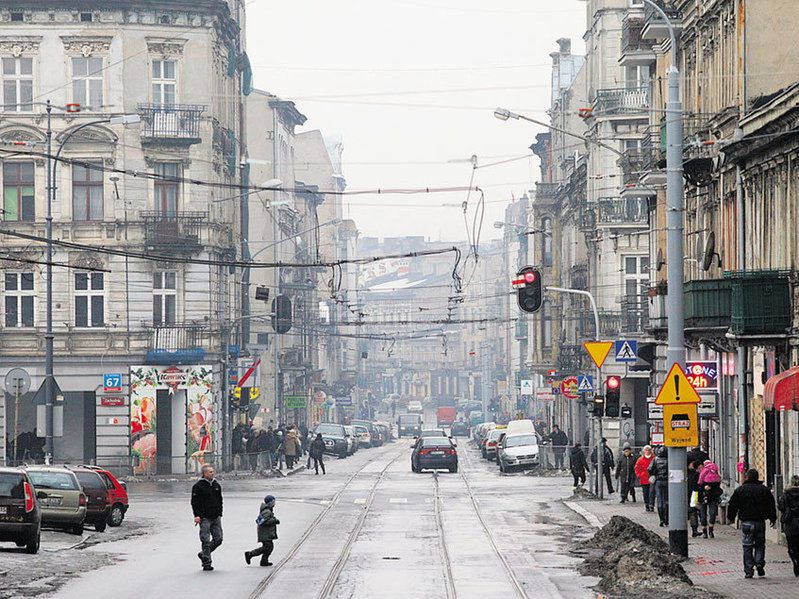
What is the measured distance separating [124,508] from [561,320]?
178 ft

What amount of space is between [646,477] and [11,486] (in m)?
17.9

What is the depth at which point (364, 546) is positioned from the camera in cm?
3052

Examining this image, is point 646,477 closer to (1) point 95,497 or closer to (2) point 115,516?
(2) point 115,516

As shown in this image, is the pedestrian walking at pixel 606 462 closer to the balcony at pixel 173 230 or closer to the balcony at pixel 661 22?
the balcony at pixel 661 22

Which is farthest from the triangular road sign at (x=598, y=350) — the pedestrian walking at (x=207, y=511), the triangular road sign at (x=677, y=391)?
the pedestrian walking at (x=207, y=511)

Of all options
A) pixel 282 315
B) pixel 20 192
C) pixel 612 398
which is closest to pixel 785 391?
pixel 612 398

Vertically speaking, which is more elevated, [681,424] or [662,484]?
[681,424]

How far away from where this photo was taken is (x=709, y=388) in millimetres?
35156

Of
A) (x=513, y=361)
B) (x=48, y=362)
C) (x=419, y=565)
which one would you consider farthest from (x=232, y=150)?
(x=513, y=361)

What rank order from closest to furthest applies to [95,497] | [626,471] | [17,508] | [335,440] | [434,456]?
[17,508] → [95,497] → [626,471] → [434,456] → [335,440]

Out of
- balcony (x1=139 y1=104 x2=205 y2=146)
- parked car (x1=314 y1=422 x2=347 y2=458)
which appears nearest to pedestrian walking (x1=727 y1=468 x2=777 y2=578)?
balcony (x1=139 y1=104 x2=205 y2=146)

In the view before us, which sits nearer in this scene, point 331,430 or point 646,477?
point 646,477

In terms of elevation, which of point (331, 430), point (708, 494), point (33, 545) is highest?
point (708, 494)

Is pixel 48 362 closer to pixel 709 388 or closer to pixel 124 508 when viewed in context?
pixel 124 508
